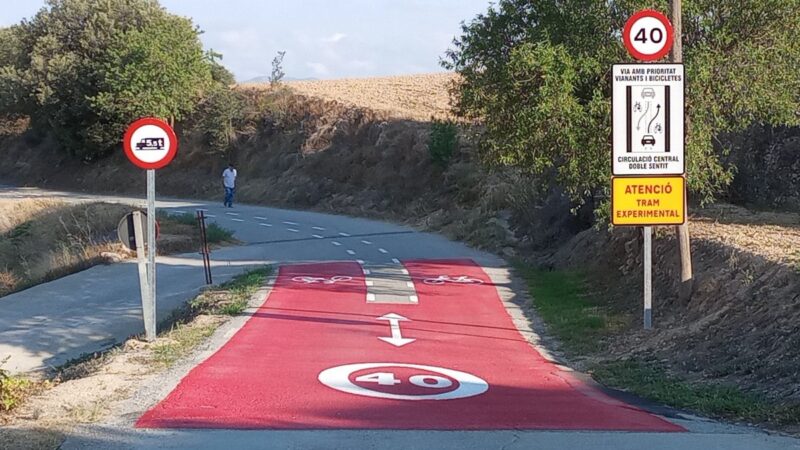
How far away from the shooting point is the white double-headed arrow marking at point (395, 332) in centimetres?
1257

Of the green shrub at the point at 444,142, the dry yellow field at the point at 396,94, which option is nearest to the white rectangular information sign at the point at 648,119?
the green shrub at the point at 444,142

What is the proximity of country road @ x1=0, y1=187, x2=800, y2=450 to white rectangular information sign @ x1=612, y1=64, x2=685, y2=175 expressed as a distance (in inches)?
118

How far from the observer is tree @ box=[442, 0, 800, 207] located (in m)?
14.7

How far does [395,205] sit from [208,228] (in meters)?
10.5

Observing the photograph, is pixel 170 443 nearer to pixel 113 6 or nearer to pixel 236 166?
pixel 236 166

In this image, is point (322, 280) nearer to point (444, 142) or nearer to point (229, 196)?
point (444, 142)

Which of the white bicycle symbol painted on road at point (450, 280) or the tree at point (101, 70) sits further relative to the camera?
the tree at point (101, 70)

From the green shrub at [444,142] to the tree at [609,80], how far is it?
65.2ft

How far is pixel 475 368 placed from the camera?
426 inches

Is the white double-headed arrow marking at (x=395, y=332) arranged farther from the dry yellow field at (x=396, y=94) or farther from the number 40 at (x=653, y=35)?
the dry yellow field at (x=396, y=94)

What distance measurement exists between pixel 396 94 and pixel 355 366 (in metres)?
48.0

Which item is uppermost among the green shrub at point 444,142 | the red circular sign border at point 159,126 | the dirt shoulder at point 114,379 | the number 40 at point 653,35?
the number 40 at point 653,35

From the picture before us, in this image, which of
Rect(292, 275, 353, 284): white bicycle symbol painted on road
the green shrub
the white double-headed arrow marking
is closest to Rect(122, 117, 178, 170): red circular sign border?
the white double-headed arrow marking

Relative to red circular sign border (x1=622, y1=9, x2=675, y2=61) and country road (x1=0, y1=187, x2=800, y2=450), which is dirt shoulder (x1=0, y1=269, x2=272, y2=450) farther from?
red circular sign border (x1=622, y1=9, x2=675, y2=61)
